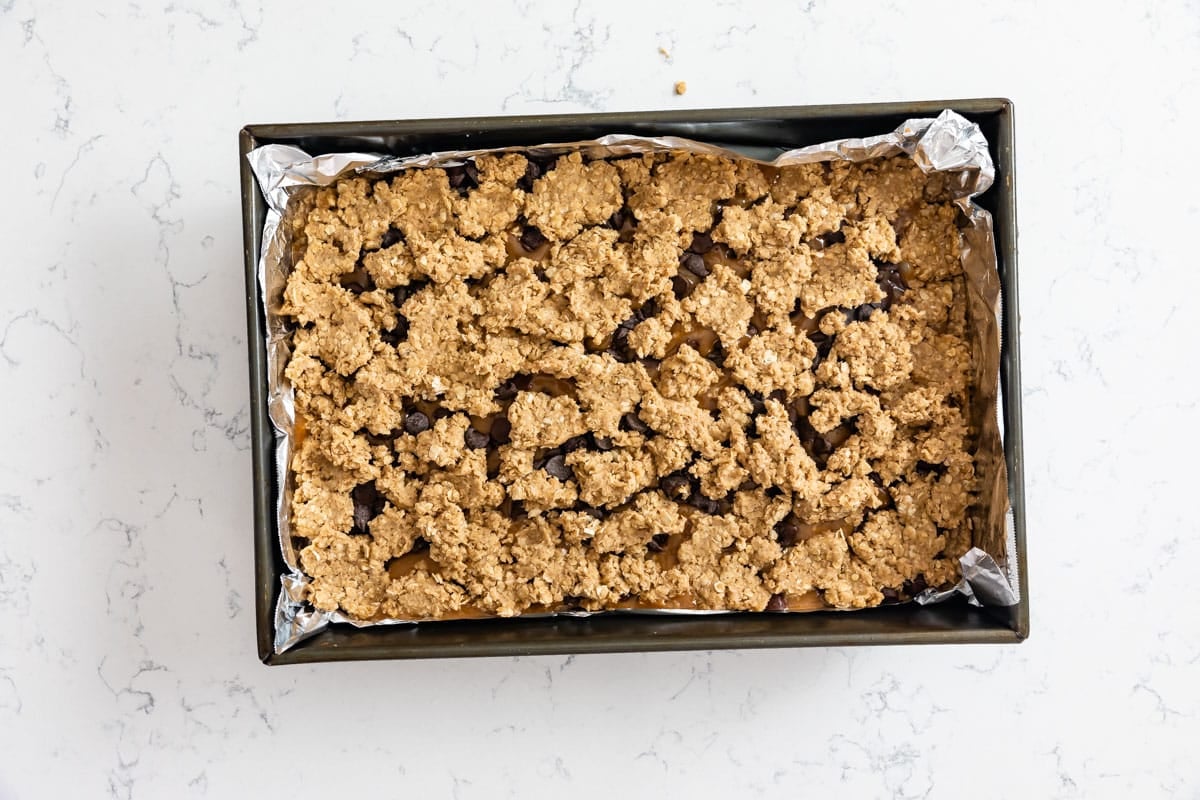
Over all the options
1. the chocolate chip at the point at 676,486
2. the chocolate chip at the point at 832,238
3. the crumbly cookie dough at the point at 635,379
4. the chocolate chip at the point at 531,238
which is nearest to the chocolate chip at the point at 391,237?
the crumbly cookie dough at the point at 635,379

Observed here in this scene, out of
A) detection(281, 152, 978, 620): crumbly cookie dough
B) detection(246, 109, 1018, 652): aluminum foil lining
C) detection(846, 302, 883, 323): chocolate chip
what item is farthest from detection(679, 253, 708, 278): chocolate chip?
detection(846, 302, 883, 323): chocolate chip

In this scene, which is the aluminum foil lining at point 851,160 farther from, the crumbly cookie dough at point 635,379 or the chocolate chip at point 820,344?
the chocolate chip at point 820,344

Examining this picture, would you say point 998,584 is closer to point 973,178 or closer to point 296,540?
point 973,178

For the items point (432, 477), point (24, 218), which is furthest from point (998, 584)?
point (24, 218)

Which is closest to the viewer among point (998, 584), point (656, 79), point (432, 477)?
point (998, 584)

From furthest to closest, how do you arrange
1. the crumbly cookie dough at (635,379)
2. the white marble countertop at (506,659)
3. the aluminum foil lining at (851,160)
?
the white marble countertop at (506,659) < the crumbly cookie dough at (635,379) < the aluminum foil lining at (851,160)

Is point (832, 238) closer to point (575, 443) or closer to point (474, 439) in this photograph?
point (575, 443)

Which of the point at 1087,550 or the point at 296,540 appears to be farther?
the point at 1087,550

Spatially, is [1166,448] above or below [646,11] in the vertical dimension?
below
